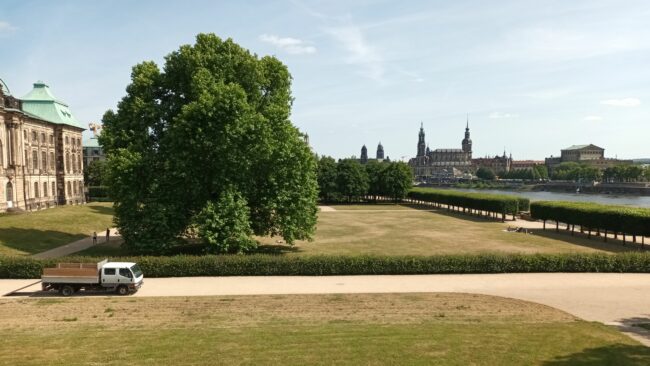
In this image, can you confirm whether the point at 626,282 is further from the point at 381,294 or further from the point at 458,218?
the point at 458,218

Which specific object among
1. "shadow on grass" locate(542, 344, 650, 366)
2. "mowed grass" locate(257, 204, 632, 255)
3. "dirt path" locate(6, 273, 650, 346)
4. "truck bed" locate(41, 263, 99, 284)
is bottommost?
"mowed grass" locate(257, 204, 632, 255)

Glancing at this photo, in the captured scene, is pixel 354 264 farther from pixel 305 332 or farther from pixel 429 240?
pixel 429 240

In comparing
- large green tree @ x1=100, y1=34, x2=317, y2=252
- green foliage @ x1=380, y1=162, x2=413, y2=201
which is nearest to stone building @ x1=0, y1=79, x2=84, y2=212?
large green tree @ x1=100, y1=34, x2=317, y2=252

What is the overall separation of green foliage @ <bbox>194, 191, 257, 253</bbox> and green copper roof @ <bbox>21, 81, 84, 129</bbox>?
6533 centimetres

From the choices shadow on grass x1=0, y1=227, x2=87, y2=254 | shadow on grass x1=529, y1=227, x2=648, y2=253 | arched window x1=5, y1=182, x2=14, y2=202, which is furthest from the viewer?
arched window x1=5, y1=182, x2=14, y2=202

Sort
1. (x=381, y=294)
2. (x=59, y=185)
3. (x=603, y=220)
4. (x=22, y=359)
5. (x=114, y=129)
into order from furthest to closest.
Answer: (x=59, y=185)
(x=603, y=220)
(x=114, y=129)
(x=381, y=294)
(x=22, y=359)

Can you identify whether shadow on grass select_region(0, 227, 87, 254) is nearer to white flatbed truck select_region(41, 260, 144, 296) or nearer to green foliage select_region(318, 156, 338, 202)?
white flatbed truck select_region(41, 260, 144, 296)

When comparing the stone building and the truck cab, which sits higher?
the stone building

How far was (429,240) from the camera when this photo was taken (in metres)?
55.3

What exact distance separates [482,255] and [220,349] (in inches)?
932

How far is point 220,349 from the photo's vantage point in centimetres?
1883

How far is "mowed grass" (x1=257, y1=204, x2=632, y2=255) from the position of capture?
4828 cm

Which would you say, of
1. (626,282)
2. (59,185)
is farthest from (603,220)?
(59,185)

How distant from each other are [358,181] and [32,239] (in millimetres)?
85434
